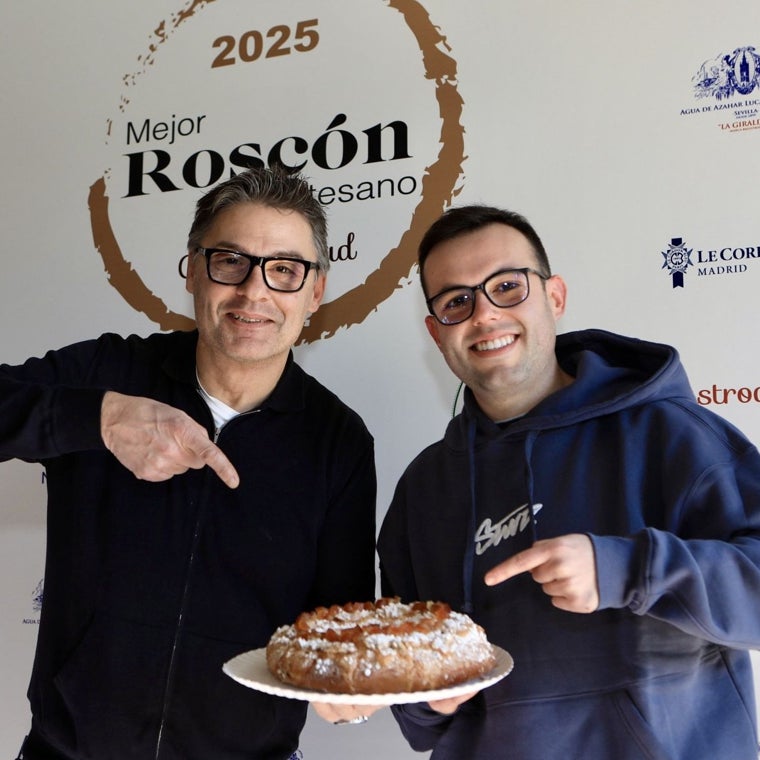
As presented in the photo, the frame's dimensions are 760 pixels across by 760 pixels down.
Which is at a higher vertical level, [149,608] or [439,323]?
[439,323]

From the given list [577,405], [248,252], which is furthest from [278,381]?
[577,405]

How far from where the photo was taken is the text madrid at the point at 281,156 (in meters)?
2.30

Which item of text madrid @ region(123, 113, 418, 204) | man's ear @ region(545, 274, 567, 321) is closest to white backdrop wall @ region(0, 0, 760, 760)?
text madrid @ region(123, 113, 418, 204)

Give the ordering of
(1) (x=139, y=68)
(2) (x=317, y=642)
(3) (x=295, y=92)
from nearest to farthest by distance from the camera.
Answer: (2) (x=317, y=642) → (3) (x=295, y=92) → (1) (x=139, y=68)

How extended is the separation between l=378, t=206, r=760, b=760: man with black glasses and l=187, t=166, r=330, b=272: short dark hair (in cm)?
29

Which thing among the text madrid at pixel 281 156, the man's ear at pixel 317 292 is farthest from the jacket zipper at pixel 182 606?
the text madrid at pixel 281 156

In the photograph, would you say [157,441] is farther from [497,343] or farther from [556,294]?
[556,294]

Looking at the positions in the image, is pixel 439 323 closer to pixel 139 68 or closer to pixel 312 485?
pixel 312 485

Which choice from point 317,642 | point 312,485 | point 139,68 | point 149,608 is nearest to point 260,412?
point 312,485

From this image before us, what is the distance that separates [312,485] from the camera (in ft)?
6.00

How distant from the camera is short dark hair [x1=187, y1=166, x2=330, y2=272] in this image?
6.09 ft

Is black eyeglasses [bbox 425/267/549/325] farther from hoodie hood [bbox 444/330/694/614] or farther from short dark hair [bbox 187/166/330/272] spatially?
short dark hair [bbox 187/166/330/272]

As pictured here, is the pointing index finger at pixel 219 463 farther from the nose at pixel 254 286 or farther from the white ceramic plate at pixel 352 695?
the nose at pixel 254 286

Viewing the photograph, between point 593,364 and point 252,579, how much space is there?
0.78m
